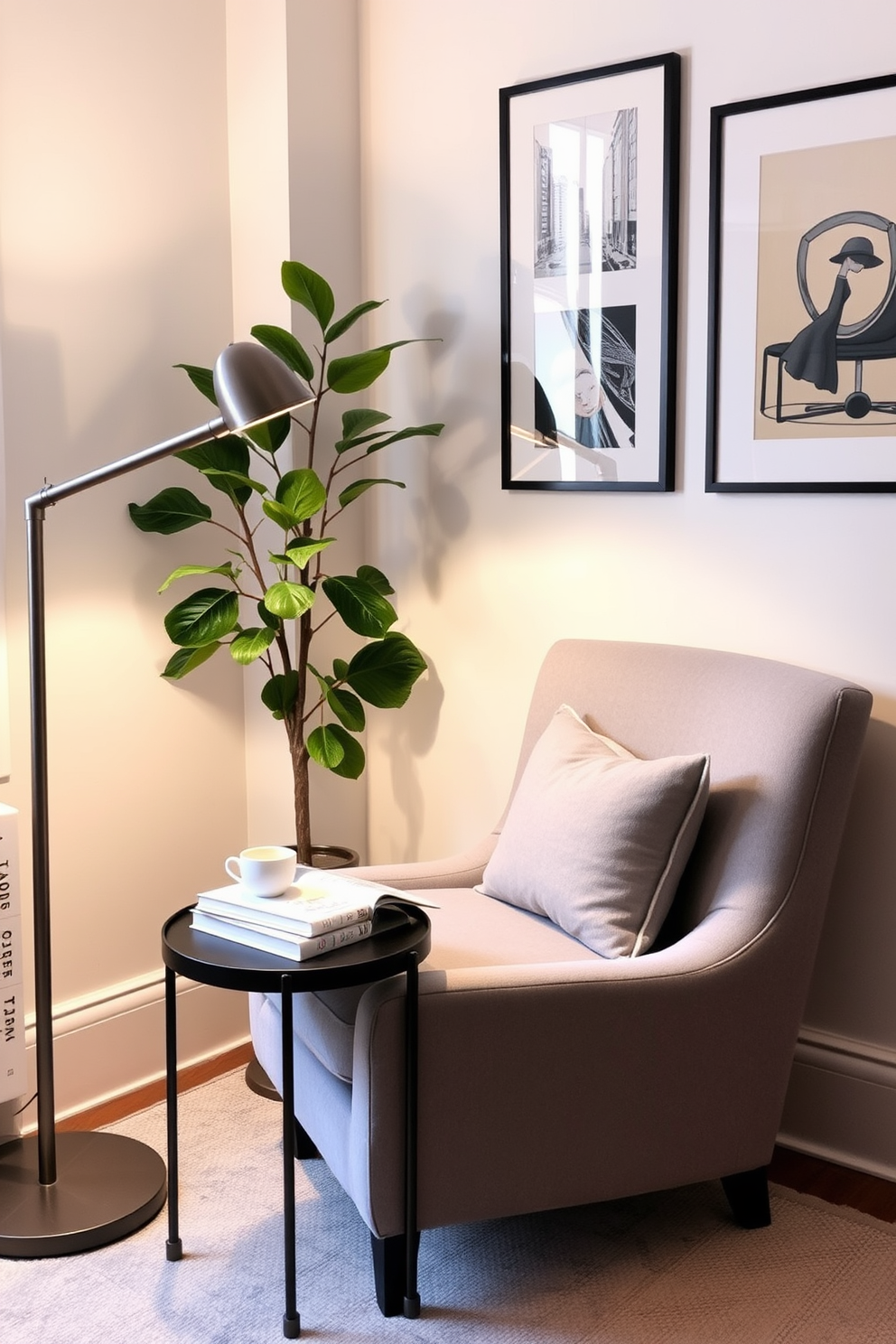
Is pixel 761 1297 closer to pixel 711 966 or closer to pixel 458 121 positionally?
pixel 711 966

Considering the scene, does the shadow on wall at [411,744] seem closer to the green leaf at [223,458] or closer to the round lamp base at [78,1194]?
the green leaf at [223,458]

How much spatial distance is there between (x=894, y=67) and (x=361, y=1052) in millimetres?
1833

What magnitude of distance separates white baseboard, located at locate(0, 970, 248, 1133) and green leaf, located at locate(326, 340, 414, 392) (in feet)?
4.40

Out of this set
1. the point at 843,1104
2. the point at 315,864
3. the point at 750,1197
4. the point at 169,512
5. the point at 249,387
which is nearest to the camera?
the point at 249,387

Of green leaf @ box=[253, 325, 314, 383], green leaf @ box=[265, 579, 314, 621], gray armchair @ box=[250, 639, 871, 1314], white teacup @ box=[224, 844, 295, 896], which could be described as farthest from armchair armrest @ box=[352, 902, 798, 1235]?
green leaf @ box=[253, 325, 314, 383]

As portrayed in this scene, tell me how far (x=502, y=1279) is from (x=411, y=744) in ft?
4.15

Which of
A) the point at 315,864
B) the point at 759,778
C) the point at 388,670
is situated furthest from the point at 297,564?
the point at 759,778

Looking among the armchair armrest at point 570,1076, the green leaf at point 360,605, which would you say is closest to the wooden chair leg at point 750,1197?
the armchair armrest at point 570,1076

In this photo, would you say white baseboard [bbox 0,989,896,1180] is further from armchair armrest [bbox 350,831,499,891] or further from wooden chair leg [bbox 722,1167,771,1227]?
armchair armrest [bbox 350,831,499,891]

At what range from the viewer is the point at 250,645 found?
2.54m

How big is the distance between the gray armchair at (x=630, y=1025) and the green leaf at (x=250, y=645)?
0.62 metres

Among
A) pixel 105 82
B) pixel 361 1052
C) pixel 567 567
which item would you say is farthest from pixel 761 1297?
pixel 105 82

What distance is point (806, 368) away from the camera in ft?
7.79

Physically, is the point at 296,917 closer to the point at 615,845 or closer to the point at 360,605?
the point at 615,845
